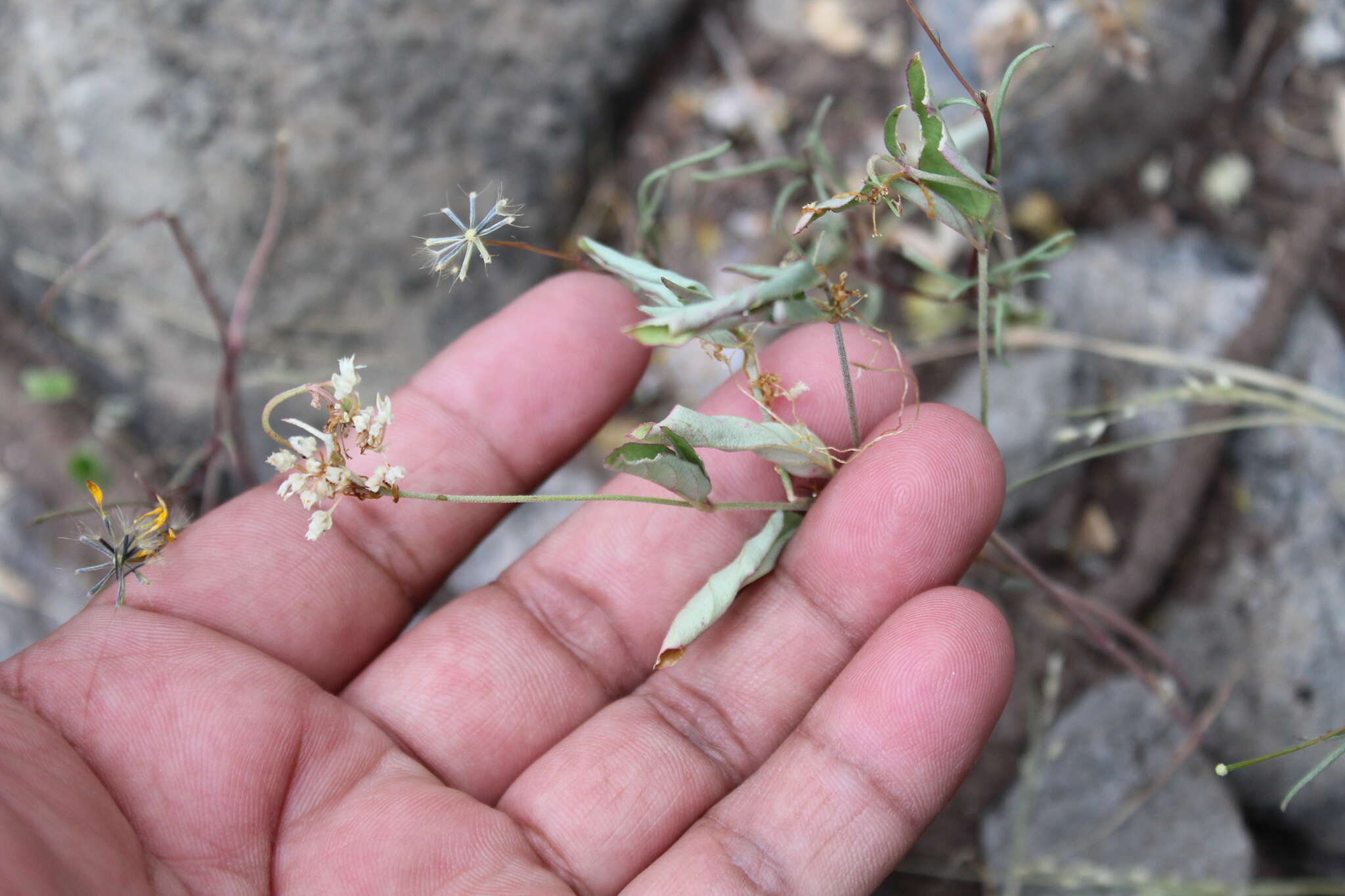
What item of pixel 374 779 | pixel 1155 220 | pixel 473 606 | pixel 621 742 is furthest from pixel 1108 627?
pixel 374 779

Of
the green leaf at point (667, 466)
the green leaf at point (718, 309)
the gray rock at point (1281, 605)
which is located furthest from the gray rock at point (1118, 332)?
the green leaf at point (718, 309)

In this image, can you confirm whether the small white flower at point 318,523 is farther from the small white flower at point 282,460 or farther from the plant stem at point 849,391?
the plant stem at point 849,391

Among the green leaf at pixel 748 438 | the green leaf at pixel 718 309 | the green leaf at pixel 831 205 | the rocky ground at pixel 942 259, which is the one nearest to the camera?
the green leaf at pixel 718 309

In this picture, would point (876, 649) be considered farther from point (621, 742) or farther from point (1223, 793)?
point (1223, 793)

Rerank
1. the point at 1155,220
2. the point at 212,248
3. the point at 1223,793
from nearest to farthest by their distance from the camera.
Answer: the point at 1223,793
the point at 212,248
the point at 1155,220

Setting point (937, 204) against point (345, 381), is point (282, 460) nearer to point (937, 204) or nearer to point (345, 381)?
point (345, 381)

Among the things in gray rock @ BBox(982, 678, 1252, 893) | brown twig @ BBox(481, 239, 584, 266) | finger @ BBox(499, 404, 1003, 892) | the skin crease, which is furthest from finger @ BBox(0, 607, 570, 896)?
gray rock @ BBox(982, 678, 1252, 893)
